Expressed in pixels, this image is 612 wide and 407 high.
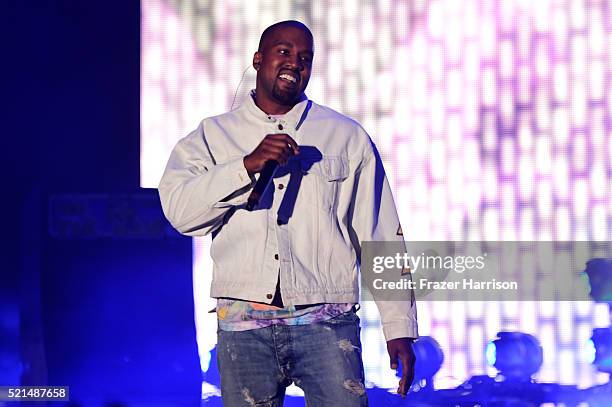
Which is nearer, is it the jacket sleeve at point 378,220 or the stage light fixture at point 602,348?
the jacket sleeve at point 378,220

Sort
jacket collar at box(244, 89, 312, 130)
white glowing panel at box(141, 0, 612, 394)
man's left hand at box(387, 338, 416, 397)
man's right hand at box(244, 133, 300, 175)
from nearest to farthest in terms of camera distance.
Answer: man's right hand at box(244, 133, 300, 175)
man's left hand at box(387, 338, 416, 397)
jacket collar at box(244, 89, 312, 130)
white glowing panel at box(141, 0, 612, 394)

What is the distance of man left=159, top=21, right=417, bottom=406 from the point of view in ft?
6.98

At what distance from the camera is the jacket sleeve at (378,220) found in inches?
88.9

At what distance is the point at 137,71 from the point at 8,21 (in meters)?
0.54

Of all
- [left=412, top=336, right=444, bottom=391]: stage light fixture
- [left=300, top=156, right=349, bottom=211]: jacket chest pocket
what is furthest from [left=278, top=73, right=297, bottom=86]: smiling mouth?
[left=412, top=336, right=444, bottom=391]: stage light fixture

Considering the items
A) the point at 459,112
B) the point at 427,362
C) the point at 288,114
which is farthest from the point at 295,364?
the point at 459,112

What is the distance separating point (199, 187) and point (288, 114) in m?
0.32

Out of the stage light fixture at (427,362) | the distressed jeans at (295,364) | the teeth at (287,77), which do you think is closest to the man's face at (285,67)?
the teeth at (287,77)

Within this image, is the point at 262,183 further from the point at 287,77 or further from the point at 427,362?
the point at 427,362

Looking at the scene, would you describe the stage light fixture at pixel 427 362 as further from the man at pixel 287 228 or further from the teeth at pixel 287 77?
the teeth at pixel 287 77

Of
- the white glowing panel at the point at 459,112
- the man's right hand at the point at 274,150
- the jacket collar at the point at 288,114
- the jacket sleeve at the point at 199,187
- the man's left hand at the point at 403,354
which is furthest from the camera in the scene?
the white glowing panel at the point at 459,112

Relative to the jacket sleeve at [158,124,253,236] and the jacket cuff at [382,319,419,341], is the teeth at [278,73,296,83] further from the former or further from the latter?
the jacket cuff at [382,319,419,341]

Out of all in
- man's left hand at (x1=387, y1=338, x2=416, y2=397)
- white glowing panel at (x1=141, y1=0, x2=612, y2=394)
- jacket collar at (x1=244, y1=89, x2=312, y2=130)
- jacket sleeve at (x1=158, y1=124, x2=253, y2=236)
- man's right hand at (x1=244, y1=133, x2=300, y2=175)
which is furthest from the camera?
white glowing panel at (x1=141, y1=0, x2=612, y2=394)

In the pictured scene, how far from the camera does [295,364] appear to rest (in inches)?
84.9
